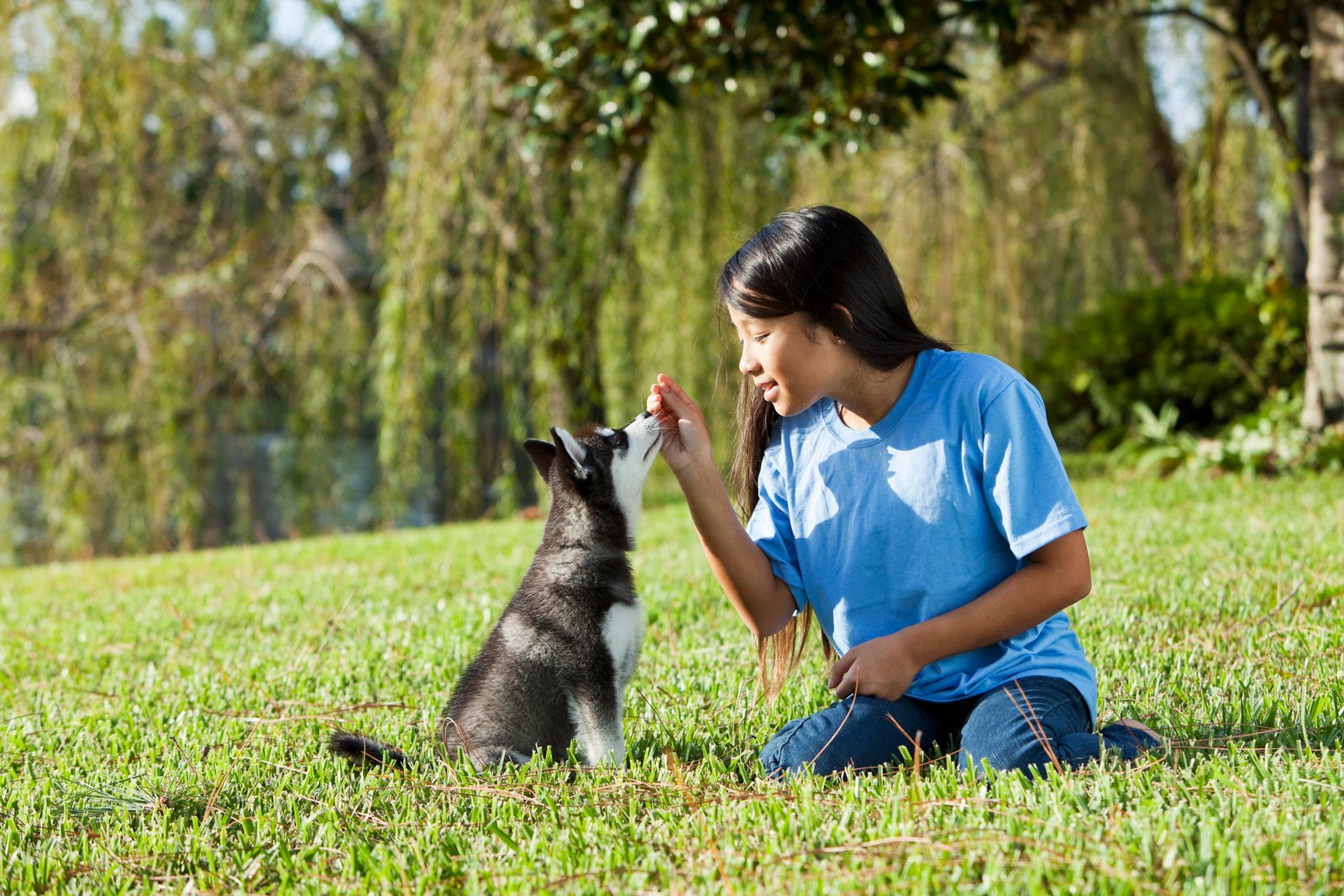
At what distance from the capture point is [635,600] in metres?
3.13

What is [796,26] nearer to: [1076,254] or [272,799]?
[272,799]

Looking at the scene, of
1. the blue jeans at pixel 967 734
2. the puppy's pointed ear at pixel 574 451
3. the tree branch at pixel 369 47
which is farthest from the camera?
the tree branch at pixel 369 47

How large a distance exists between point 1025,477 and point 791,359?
0.62 meters

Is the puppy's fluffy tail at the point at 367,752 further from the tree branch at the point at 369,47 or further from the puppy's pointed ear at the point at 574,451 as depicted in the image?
the tree branch at the point at 369,47

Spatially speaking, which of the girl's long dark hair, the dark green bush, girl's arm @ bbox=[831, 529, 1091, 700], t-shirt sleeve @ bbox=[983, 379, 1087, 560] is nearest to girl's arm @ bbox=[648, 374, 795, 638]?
the girl's long dark hair

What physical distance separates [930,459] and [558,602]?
1.03 meters

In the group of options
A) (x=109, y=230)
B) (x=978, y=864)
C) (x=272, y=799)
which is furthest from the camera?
(x=109, y=230)

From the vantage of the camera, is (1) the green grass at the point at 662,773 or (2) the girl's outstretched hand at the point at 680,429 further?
(2) the girl's outstretched hand at the point at 680,429

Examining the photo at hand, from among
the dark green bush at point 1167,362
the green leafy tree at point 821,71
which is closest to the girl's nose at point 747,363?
the green leafy tree at point 821,71

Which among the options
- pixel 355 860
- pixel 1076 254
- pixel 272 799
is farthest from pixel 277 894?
pixel 1076 254

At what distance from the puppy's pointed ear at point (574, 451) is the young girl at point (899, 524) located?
25cm

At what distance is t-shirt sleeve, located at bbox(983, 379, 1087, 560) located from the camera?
268cm

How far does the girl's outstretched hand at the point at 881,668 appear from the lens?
2.65 meters

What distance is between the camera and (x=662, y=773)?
9.02ft
